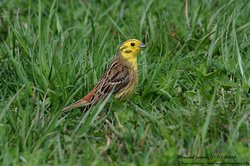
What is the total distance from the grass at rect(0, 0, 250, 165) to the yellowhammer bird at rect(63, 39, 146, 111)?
0.37ft

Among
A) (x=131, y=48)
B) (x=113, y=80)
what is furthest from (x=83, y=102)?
(x=131, y=48)

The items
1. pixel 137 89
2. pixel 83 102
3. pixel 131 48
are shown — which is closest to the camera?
pixel 83 102

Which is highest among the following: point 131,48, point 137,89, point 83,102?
point 131,48

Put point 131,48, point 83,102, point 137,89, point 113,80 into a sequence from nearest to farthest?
1. point 83,102
2. point 113,80
3. point 137,89
4. point 131,48

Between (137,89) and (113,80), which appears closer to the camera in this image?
(113,80)

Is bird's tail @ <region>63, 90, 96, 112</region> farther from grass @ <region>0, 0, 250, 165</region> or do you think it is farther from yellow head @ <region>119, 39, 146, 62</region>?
yellow head @ <region>119, 39, 146, 62</region>

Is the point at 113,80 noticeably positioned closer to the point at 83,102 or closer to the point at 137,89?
the point at 137,89

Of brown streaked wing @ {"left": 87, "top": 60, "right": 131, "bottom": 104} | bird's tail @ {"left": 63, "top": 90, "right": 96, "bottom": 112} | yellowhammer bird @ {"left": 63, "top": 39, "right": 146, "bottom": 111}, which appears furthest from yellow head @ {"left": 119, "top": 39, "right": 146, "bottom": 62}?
bird's tail @ {"left": 63, "top": 90, "right": 96, "bottom": 112}

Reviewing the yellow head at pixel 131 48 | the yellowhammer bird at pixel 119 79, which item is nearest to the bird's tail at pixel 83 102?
the yellowhammer bird at pixel 119 79

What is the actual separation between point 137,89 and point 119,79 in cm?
20

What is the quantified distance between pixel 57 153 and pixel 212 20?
290 cm

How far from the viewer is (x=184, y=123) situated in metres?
5.15

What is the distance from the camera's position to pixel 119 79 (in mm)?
6207

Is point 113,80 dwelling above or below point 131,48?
below
